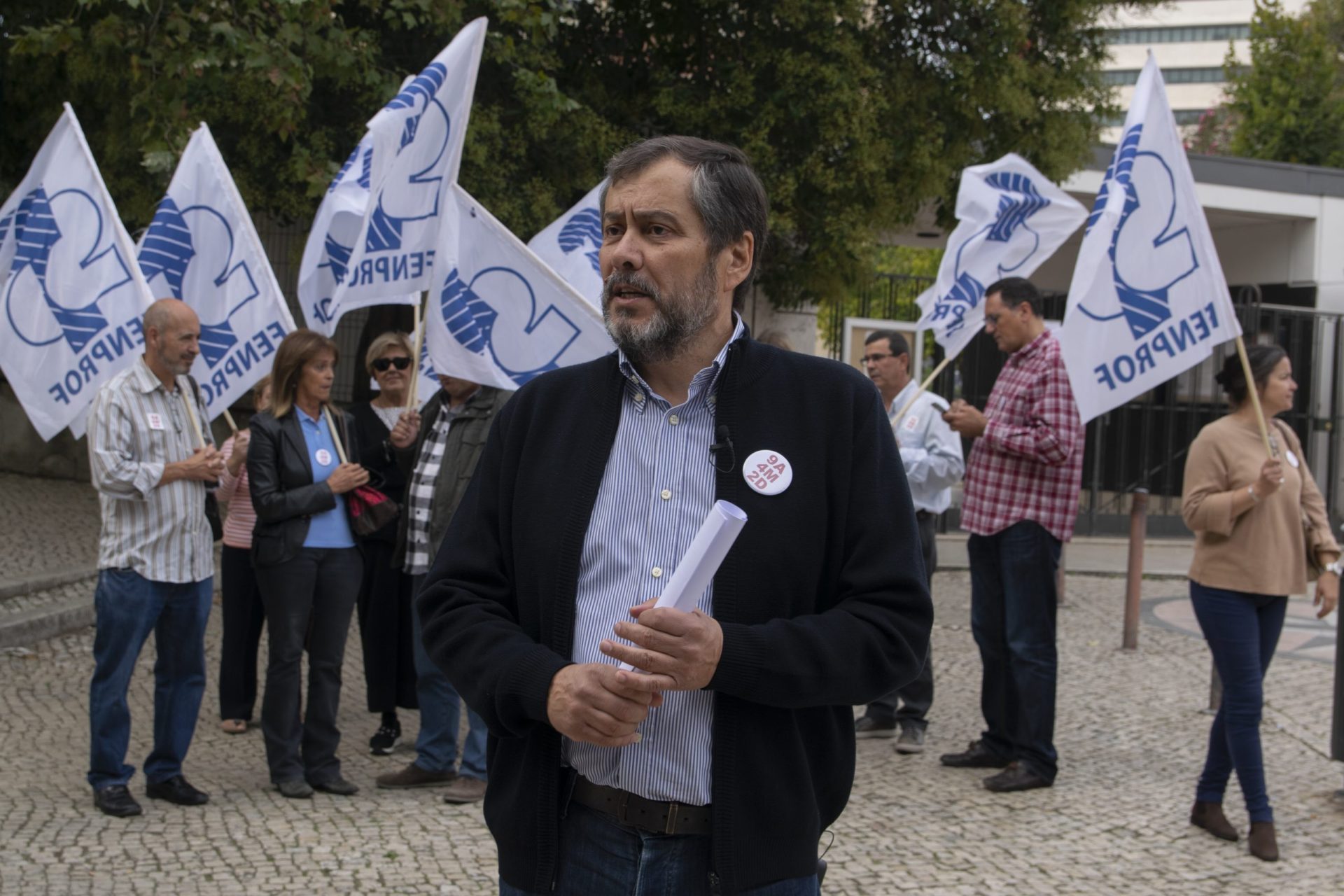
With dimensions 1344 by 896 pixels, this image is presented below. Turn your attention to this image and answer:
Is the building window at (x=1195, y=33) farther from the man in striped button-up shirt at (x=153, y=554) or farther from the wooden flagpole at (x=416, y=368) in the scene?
the man in striped button-up shirt at (x=153, y=554)

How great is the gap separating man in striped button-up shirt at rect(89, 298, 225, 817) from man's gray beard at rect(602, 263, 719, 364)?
12.1ft

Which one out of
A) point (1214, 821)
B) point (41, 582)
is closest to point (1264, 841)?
point (1214, 821)

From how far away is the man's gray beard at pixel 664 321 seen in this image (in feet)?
7.81

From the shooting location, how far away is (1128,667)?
30.7ft

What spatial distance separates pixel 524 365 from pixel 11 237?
2.84 m

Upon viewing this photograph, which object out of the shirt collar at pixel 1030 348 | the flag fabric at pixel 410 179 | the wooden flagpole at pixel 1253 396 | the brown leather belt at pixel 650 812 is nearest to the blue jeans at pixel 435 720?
the flag fabric at pixel 410 179

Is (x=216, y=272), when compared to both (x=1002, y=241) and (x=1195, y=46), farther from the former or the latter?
(x=1195, y=46)

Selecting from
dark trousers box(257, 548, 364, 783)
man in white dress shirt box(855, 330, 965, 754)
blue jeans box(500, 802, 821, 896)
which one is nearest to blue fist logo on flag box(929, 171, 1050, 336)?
man in white dress shirt box(855, 330, 965, 754)

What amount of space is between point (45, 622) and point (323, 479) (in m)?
3.99

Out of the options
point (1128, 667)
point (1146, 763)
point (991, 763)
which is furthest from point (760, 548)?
point (1128, 667)

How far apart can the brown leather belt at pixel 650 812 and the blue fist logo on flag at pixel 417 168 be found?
428 cm

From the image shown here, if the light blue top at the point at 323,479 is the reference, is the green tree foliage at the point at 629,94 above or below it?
above

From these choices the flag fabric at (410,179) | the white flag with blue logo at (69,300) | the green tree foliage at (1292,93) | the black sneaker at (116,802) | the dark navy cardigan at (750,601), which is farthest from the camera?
the green tree foliage at (1292,93)

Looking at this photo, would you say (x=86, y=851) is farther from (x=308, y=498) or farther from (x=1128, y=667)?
(x=1128, y=667)
